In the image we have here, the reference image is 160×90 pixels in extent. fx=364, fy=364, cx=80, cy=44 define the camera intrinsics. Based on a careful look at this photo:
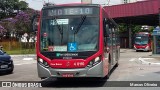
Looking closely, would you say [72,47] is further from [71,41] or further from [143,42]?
[143,42]

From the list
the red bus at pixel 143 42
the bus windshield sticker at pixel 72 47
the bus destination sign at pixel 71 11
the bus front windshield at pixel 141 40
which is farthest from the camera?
the bus front windshield at pixel 141 40

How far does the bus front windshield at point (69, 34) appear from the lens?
42.7 ft

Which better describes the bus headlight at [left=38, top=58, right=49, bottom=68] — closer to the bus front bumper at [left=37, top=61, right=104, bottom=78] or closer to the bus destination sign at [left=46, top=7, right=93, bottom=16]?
the bus front bumper at [left=37, top=61, right=104, bottom=78]

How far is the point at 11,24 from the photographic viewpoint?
6631 cm

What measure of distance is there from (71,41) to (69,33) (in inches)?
12.5

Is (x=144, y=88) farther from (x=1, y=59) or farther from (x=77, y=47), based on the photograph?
(x=1, y=59)

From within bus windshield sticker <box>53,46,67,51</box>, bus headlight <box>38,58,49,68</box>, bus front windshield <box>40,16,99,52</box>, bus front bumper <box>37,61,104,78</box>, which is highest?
bus front windshield <box>40,16,99,52</box>

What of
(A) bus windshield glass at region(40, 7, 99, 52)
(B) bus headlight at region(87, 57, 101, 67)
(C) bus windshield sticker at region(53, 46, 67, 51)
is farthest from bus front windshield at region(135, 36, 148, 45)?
(C) bus windshield sticker at region(53, 46, 67, 51)

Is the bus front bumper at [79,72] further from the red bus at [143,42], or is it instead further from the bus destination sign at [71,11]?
the red bus at [143,42]

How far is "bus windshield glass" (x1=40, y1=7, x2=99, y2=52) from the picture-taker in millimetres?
13016

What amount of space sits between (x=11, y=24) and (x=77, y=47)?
5489 cm

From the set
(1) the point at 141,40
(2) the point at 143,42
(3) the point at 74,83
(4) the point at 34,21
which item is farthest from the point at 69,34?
(1) the point at 141,40

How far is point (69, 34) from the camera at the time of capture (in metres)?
13.1

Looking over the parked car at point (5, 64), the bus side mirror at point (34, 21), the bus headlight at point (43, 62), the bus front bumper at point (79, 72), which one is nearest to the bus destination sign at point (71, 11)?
the bus side mirror at point (34, 21)
